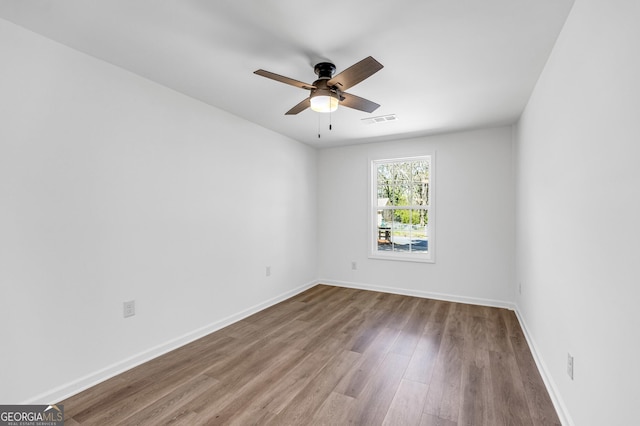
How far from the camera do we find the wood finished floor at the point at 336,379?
72.1 inches

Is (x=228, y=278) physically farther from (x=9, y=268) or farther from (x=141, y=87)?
(x=141, y=87)

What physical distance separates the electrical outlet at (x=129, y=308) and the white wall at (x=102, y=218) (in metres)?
0.05

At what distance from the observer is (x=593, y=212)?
4.43 feet

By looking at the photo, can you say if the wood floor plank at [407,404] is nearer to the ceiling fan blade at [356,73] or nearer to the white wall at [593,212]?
the white wall at [593,212]

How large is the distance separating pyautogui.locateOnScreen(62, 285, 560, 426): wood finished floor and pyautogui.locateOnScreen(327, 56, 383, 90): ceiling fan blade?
7.12ft

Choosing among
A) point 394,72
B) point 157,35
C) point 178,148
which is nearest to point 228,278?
point 178,148

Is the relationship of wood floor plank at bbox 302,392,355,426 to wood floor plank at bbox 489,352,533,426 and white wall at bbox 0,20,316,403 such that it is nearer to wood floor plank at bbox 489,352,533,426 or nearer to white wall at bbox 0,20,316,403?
wood floor plank at bbox 489,352,533,426

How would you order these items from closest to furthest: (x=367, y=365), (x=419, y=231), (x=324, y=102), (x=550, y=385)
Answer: (x=550, y=385)
(x=324, y=102)
(x=367, y=365)
(x=419, y=231)

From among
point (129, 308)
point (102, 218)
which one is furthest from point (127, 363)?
point (102, 218)

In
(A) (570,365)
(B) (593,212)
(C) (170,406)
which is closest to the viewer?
(B) (593,212)

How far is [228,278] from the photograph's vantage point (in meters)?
3.37

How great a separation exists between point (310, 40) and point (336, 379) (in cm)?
247

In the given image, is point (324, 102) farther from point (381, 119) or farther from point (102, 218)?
point (102, 218)

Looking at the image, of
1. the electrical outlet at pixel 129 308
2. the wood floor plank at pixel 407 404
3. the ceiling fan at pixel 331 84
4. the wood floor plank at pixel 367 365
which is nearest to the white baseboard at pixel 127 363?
the electrical outlet at pixel 129 308
